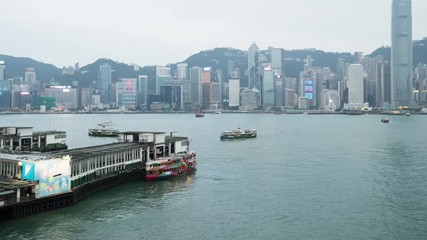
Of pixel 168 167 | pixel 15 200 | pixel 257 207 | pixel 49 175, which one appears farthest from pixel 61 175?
pixel 257 207

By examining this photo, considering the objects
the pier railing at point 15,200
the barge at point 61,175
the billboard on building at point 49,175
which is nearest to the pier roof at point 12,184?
the barge at point 61,175

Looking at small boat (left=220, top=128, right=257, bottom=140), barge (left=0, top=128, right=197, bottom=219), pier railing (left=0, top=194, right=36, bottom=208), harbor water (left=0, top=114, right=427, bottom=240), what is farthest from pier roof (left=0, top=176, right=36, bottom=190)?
small boat (left=220, top=128, right=257, bottom=140)

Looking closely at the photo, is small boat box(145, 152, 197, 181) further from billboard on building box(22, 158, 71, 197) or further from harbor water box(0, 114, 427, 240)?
billboard on building box(22, 158, 71, 197)

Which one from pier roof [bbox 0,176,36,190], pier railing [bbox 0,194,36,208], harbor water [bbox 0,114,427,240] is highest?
pier roof [bbox 0,176,36,190]

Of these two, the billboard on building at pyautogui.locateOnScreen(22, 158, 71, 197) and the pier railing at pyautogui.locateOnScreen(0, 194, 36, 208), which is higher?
the billboard on building at pyautogui.locateOnScreen(22, 158, 71, 197)

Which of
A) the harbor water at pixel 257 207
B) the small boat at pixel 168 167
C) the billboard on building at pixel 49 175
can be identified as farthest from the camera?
the small boat at pixel 168 167

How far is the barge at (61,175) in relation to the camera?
2972 cm

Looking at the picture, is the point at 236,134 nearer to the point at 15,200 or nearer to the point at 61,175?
the point at 61,175

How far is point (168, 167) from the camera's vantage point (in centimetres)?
4519

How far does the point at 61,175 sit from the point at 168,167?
48.1 ft

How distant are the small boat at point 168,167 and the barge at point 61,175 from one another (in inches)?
4.1

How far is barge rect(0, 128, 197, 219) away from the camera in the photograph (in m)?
29.7

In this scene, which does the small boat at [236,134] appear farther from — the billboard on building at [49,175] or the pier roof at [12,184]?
the pier roof at [12,184]

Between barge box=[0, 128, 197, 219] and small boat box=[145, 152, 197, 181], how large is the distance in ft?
0.34
